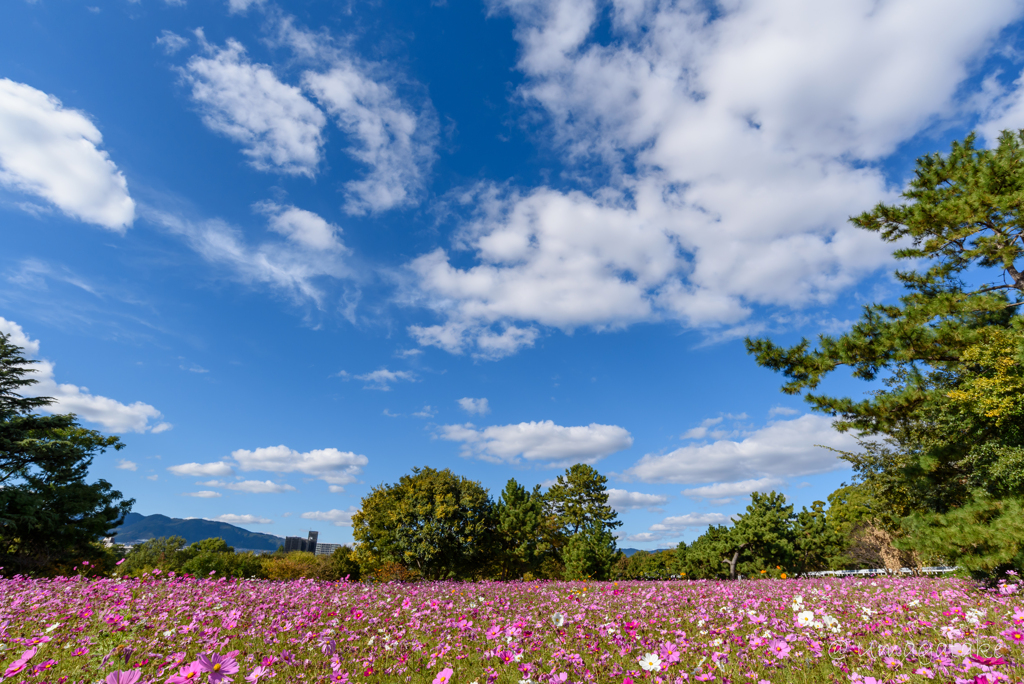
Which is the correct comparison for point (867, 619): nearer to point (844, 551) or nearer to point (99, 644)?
point (99, 644)

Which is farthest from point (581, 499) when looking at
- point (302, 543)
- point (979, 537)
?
point (302, 543)

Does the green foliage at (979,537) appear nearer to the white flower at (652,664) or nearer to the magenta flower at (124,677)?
the white flower at (652,664)

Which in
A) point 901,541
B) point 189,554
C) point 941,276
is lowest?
point 189,554

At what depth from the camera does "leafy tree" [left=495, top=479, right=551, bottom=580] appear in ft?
102

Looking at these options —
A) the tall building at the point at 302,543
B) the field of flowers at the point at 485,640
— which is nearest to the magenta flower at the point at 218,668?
the field of flowers at the point at 485,640

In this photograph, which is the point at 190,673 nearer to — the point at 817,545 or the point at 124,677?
the point at 124,677

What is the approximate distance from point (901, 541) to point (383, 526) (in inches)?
1064

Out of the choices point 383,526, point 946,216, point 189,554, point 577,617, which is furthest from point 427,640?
point 189,554

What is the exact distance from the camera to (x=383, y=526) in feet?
97.3

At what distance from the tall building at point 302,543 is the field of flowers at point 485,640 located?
297 feet

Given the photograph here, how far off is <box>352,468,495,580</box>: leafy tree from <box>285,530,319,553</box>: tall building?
65326 millimetres

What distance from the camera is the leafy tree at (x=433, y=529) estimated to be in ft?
82.8

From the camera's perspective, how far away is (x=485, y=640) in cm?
506

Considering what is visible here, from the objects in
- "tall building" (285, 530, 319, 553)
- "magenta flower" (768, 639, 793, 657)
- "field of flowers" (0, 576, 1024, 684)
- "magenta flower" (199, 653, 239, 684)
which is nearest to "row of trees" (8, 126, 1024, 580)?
"field of flowers" (0, 576, 1024, 684)
